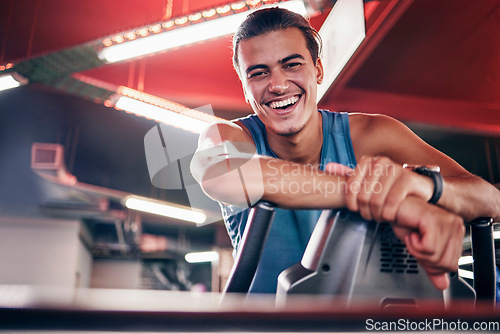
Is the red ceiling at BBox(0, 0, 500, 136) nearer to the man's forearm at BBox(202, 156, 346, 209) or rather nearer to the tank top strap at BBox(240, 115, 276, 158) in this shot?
the tank top strap at BBox(240, 115, 276, 158)

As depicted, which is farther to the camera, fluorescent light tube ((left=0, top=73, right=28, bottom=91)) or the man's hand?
fluorescent light tube ((left=0, top=73, right=28, bottom=91))

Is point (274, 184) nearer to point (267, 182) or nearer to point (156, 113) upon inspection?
point (267, 182)

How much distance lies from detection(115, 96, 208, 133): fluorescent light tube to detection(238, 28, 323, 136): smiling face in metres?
1.80

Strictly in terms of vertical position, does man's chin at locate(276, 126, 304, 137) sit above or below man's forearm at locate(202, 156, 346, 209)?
above

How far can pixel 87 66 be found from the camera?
2.57 metres

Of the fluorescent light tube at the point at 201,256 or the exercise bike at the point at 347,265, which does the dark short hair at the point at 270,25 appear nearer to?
the exercise bike at the point at 347,265

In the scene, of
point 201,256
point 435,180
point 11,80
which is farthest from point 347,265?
point 201,256

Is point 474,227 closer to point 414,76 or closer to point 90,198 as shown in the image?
point 414,76

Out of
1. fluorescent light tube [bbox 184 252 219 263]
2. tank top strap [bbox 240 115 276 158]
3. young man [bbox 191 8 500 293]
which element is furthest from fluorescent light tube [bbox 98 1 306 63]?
fluorescent light tube [bbox 184 252 219 263]

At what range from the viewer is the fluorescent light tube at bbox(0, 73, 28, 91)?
2650mm

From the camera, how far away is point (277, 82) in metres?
1.23

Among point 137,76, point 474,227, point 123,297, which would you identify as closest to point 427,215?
point 474,227

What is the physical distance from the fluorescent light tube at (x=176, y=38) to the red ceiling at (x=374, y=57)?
694 mm

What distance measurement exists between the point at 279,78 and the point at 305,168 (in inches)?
20.1
